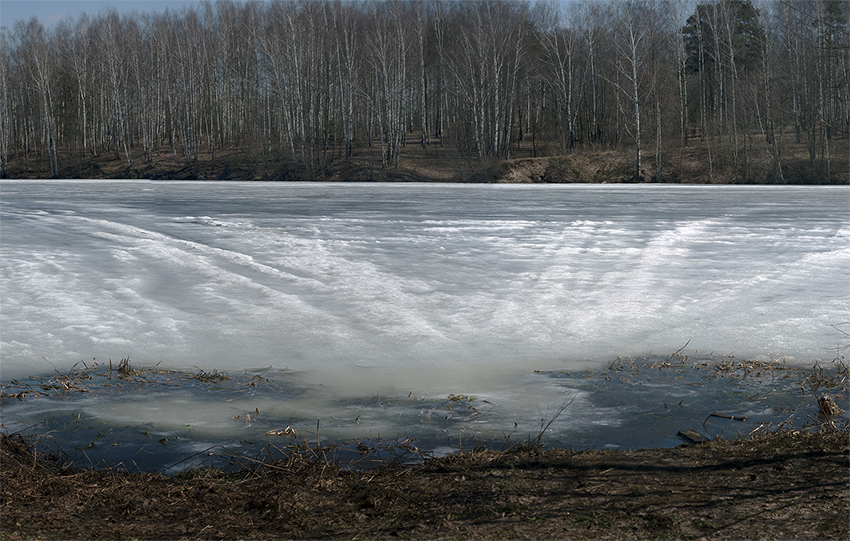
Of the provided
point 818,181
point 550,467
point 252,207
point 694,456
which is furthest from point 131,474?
point 818,181

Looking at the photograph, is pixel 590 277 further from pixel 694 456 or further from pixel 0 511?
pixel 0 511

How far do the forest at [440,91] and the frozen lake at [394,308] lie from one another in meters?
26.6

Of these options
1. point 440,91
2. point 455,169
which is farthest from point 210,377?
point 440,91

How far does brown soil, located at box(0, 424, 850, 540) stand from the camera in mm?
3213

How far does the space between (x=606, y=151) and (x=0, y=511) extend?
41608 millimetres

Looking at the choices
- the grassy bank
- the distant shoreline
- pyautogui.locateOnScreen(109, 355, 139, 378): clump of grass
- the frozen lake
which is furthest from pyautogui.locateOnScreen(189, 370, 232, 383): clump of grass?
the grassy bank

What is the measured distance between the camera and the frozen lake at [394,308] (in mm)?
5508

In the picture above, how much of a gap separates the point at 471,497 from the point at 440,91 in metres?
50.3

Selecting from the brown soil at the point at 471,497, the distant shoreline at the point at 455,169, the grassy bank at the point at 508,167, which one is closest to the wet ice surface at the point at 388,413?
the brown soil at the point at 471,497

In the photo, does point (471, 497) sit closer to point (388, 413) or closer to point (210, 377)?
point (388, 413)

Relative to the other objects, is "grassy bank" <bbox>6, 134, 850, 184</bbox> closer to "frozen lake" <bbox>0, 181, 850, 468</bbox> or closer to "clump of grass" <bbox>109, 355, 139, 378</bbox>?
"frozen lake" <bbox>0, 181, 850, 468</bbox>

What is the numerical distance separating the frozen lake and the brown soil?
839mm

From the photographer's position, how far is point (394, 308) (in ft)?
27.1

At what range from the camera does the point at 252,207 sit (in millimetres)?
21531
